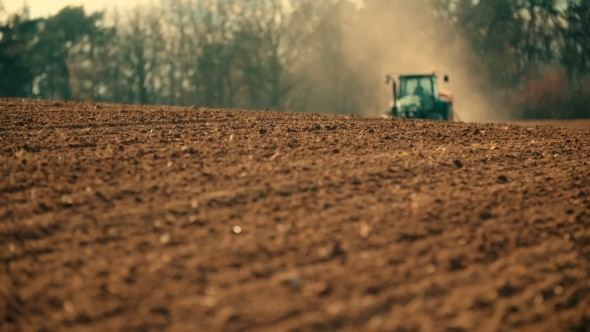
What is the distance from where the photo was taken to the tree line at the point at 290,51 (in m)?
53.2

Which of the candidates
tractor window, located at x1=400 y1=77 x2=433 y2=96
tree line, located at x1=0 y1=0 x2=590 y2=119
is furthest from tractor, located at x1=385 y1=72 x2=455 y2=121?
tree line, located at x1=0 y1=0 x2=590 y2=119

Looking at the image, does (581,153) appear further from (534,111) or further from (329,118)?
(534,111)

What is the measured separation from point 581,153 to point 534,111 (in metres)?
34.7

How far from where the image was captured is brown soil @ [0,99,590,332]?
6418 mm

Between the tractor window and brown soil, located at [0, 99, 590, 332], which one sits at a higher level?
the tractor window

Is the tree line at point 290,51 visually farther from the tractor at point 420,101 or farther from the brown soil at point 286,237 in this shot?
the brown soil at point 286,237

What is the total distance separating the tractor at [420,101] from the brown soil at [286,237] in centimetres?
1471

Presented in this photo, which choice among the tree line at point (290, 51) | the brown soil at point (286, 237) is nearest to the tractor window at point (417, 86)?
the brown soil at point (286, 237)

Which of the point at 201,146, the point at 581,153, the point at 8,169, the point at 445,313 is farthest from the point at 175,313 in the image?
the point at 581,153

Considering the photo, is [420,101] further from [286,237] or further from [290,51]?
[290,51]

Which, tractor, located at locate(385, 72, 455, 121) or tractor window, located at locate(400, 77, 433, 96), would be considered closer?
tractor, located at locate(385, 72, 455, 121)

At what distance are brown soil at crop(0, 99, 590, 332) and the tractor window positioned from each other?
16115mm

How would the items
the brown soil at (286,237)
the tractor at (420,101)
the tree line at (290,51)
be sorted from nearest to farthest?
the brown soil at (286,237) → the tractor at (420,101) → the tree line at (290,51)

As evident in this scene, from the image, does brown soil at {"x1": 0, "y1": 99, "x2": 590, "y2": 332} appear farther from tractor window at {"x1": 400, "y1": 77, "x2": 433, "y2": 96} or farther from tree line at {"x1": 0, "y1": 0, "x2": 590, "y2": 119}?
tree line at {"x1": 0, "y1": 0, "x2": 590, "y2": 119}
